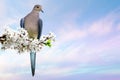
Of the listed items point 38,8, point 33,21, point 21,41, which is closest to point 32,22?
point 33,21

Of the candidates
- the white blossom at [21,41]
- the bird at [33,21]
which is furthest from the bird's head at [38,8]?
the white blossom at [21,41]

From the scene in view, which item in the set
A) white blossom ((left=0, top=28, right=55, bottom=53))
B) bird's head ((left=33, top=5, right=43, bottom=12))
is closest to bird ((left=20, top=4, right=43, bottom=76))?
bird's head ((left=33, top=5, right=43, bottom=12))

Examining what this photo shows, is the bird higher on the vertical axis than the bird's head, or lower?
lower

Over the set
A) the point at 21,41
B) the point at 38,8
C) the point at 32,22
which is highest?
the point at 38,8

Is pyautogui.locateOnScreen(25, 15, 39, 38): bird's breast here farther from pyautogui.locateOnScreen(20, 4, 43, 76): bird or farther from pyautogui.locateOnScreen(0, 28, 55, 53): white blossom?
pyautogui.locateOnScreen(0, 28, 55, 53): white blossom

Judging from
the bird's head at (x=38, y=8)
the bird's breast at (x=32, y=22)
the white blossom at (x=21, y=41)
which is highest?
the bird's head at (x=38, y=8)

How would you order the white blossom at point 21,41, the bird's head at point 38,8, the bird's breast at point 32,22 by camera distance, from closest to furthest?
the white blossom at point 21,41 < the bird's breast at point 32,22 < the bird's head at point 38,8

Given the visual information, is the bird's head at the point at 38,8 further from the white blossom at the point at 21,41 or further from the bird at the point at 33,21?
the white blossom at the point at 21,41

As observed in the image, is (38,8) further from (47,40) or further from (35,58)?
(47,40)

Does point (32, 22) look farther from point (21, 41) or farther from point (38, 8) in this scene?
point (21, 41)

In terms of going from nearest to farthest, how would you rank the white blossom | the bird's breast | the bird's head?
the white blossom < the bird's breast < the bird's head

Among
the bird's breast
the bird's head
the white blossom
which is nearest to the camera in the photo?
the white blossom

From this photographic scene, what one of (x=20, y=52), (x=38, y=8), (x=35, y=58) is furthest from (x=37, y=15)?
(x=20, y=52)

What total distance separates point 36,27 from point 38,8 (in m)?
0.58
